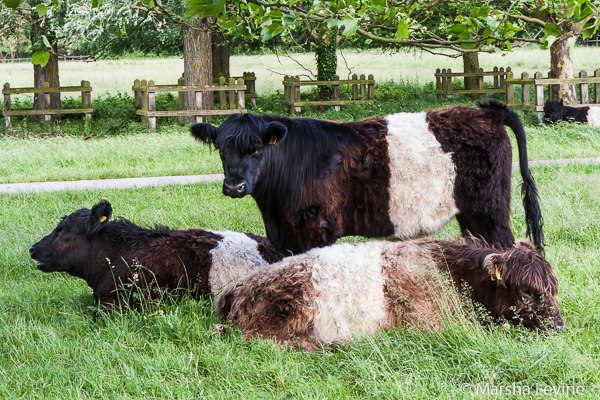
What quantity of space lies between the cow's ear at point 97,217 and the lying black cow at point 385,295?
73.1 inches

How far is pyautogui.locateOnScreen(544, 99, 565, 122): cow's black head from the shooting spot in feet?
56.8

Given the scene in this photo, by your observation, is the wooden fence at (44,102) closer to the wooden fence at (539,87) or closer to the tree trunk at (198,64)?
the tree trunk at (198,64)

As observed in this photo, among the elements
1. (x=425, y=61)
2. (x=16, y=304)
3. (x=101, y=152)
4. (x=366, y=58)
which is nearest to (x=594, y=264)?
(x=16, y=304)

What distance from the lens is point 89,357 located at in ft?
13.3

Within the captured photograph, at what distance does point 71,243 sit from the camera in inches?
217

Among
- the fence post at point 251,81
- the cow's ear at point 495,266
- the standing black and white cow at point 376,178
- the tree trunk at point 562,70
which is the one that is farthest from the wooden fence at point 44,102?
the cow's ear at point 495,266

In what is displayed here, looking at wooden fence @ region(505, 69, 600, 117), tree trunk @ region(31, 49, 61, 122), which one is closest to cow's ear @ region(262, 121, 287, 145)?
wooden fence @ region(505, 69, 600, 117)

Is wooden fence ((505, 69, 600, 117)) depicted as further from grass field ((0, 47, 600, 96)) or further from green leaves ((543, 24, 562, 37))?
green leaves ((543, 24, 562, 37))

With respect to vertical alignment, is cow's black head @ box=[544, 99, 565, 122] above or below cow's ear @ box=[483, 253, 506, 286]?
above

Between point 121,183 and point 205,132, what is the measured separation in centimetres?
618

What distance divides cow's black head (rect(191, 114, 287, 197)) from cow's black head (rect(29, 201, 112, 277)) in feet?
4.38


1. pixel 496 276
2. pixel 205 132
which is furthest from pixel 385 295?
pixel 205 132

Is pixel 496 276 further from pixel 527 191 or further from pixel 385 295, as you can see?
pixel 527 191

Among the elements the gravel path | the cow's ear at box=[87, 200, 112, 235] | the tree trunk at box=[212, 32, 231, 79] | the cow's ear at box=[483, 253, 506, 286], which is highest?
the tree trunk at box=[212, 32, 231, 79]
